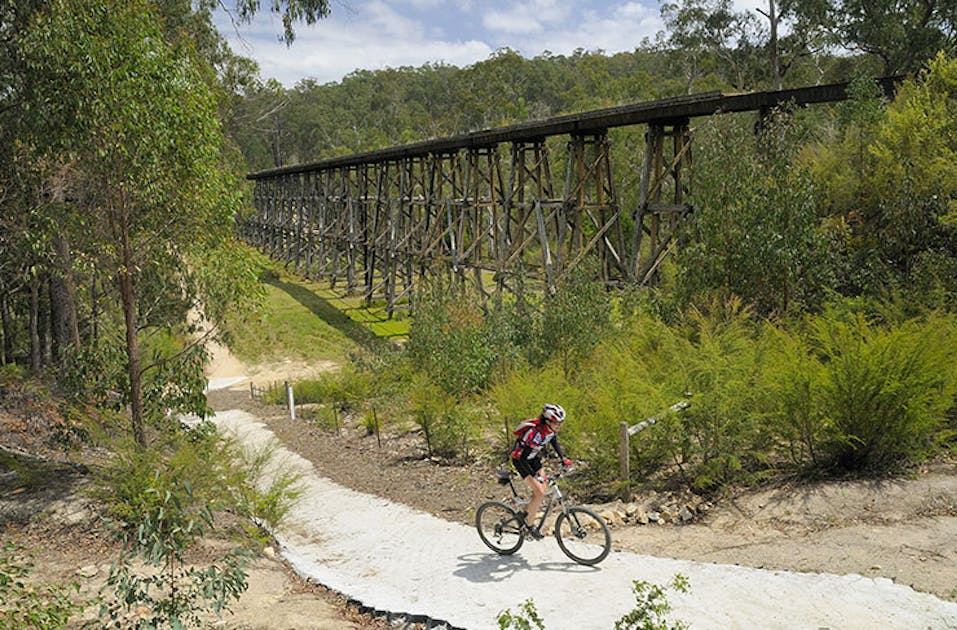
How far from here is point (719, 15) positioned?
3391 centimetres

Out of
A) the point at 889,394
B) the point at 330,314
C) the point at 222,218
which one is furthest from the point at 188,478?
the point at 330,314

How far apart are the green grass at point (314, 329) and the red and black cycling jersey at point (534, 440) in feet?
49.1

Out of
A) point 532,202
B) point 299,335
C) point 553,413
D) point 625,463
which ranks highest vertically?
point 532,202

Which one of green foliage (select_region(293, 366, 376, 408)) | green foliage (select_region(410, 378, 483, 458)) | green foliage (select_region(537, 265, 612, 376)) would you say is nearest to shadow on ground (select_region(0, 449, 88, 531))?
green foliage (select_region(410, 378, 483, 458))

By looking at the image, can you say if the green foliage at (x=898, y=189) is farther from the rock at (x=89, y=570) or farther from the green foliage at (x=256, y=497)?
the rock at (x=89, y=570)

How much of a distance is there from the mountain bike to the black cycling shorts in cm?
Answer: 17

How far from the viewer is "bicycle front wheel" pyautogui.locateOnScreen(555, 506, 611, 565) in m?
5.65

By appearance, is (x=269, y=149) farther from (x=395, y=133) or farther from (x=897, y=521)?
(x=897, y=521)

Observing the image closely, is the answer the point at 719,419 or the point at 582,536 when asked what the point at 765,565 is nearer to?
the point at 582,536

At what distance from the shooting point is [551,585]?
213 inches

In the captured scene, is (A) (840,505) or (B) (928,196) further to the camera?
(B) (928,196)

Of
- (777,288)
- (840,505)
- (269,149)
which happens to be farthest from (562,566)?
(269,149)

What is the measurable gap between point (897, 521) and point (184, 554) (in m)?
5.90

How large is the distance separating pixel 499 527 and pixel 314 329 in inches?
806
